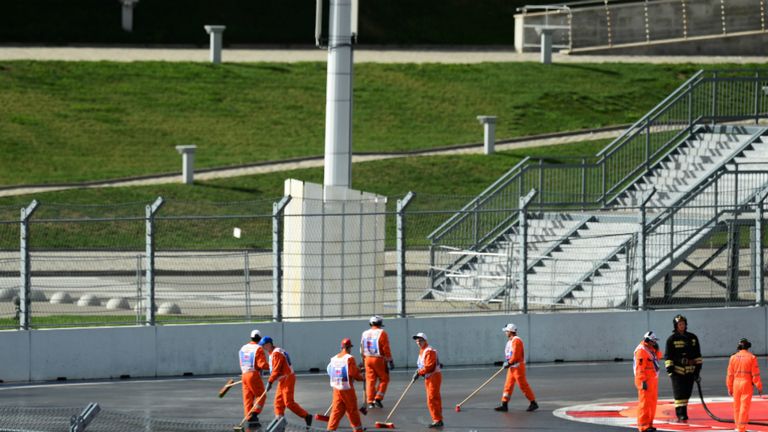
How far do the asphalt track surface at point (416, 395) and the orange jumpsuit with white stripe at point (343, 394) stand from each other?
1154 millimetres

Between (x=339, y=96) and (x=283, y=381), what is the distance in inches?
353

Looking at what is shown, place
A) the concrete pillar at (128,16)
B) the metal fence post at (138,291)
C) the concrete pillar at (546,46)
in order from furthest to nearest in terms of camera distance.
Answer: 1. the concrete pillar at (128,16)
2. the concrete pillar at (546,46)
3. the metal fence post at (138,291)

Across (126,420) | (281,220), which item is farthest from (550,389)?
(126,420)

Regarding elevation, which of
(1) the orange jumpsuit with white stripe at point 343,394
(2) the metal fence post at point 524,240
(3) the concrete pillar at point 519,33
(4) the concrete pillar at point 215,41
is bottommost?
(1) the orange jumpsuit with white stripe at point 343,394

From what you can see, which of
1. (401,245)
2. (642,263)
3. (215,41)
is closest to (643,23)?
(215,41)

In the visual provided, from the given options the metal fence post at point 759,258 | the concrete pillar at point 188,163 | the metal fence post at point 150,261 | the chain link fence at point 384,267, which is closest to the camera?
the metal fence post at point 150,261

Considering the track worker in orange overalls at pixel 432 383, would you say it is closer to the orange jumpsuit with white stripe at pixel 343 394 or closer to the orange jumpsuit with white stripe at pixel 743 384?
the orange jumpsuit with white stripe at pixel 343 394

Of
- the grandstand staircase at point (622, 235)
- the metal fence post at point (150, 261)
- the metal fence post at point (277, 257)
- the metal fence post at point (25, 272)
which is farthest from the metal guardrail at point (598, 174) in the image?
the metal fence post at point (25, 272)

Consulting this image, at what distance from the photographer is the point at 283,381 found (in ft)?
61.8

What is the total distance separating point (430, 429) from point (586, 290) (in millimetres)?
9955

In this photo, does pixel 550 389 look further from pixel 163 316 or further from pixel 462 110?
pixel 462 110

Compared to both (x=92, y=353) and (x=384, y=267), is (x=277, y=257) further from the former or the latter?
(x=92, y=353)

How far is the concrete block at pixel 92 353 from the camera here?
22.5 meters

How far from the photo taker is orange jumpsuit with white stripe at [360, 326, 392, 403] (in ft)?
67.3
